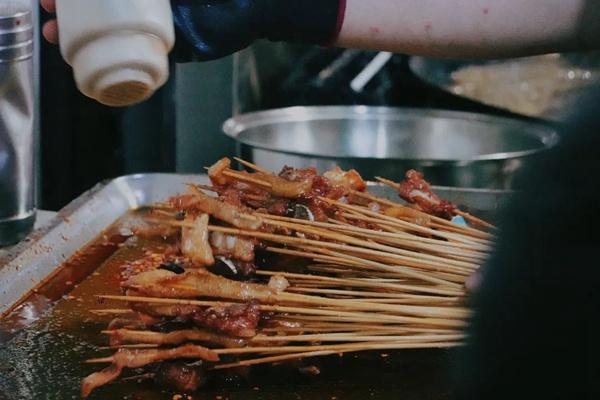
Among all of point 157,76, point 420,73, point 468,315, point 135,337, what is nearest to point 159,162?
point 420,73

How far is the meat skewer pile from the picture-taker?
1836 mm

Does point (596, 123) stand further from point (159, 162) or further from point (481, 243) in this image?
point (159, 162)

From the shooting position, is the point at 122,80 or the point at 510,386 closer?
the point at 510,386

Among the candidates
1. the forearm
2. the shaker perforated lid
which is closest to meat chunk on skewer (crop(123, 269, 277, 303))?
the forearm

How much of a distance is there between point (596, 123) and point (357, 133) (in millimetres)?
2621

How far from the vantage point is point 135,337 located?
183 centimetres

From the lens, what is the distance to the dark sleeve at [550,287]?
0.74m

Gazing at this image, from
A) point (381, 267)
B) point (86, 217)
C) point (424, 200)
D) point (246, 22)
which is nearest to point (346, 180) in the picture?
point (424, 200)

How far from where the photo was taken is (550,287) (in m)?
0.75

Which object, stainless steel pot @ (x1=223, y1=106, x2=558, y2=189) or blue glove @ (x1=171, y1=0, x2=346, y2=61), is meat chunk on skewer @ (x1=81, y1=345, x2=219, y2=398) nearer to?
blue glove @ (x1=171, y1=0, x2=346, y2=61)

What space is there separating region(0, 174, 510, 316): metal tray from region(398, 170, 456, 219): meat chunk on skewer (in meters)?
0.12

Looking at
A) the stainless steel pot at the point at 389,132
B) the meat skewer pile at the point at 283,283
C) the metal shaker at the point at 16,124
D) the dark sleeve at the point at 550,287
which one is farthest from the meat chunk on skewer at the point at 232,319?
the stainless steel pot at the point at 389,132

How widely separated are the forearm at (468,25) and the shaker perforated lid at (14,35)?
776 mm

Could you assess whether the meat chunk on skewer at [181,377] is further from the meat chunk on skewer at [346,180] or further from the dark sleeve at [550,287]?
the dark sleeve at [550,287]
